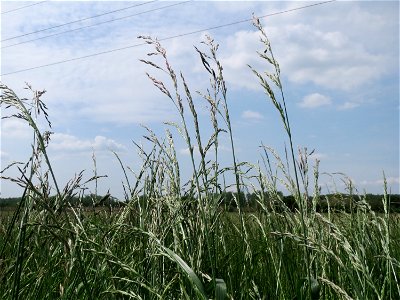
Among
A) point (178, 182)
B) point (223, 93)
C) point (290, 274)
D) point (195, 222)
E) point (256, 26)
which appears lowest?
point (290, 274)

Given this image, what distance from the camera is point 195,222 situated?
188cm

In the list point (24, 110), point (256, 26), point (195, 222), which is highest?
point (256, 26)

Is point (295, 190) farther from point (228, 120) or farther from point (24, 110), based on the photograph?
point (24, 110)

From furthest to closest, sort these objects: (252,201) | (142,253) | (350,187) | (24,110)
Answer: (252,201), (350,187), (142,253), (24,110)

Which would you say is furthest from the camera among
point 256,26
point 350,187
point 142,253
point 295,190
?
point 350,187

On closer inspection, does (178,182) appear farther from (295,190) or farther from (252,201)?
(252,201)

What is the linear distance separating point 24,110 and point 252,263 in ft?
4.76

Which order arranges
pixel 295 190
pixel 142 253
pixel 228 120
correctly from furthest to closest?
pixel 142 253 < pixel 295 190 < pixel 228 120

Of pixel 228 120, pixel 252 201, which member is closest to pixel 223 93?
pixel 228 120

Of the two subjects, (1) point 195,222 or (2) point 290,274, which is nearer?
(1) point 195,222

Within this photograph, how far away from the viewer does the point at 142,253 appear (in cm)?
214

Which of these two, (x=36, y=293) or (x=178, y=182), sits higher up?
(x=178, y=182)

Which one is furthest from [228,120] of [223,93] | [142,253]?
[142,253]

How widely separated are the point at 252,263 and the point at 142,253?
57 centimetres
